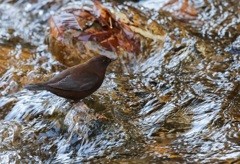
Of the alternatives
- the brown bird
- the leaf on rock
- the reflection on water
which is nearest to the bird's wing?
the brown bird

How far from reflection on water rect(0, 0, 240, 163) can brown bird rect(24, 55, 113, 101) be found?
0.56ft

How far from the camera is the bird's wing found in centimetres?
470

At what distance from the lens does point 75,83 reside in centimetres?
477

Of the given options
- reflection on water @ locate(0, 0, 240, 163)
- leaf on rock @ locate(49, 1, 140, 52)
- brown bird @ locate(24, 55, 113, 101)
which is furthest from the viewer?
leaf on rock @ locate(49, 1, 140, 52)

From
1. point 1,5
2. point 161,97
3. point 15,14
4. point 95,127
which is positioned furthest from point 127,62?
point 1,5

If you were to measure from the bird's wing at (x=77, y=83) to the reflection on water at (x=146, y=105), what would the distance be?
0.73ft

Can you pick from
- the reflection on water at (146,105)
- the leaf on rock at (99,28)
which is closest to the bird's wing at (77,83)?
the reflection on water at (146,105)

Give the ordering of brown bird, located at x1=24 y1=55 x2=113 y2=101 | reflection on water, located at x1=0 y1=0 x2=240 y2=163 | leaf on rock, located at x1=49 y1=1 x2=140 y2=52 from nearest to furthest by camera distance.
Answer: reflection on water, located at x1=0 y1=0 x2=240 y2=163
brown bird, located at x1=24 y1=55 x2=113 y2=101
leaf on rock, located at x1=49 y1=1 x2=140 y2=52

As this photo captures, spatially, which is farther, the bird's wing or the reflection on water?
the bird's wing

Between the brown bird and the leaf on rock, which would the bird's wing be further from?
the leaf on rock

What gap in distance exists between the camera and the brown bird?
4691 mm

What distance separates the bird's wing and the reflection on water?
222mm

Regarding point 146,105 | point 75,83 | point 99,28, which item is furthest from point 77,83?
point 99,28

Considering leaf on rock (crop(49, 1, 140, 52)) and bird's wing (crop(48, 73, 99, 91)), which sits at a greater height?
leaf on rock (crop(49, 1, 140, 52))
